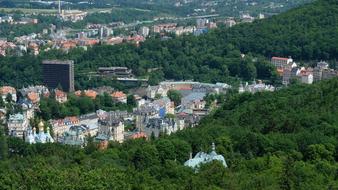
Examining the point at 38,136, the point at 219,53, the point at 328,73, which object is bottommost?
the point at 38,136

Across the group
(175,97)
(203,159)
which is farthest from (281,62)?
(203,159)

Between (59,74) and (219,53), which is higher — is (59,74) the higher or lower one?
the lower one

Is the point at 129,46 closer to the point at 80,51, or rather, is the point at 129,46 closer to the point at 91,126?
the point at 80,51

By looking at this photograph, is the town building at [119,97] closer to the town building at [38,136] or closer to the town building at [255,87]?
the town building at [255,87]

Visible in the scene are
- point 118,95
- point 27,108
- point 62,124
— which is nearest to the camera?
point 62,124

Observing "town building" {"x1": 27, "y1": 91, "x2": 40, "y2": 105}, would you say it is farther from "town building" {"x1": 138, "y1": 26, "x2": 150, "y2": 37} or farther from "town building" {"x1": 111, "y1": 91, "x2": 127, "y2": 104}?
"town building" {"x1": 138, "y1": 26, "x2": 150, "y2": 37}

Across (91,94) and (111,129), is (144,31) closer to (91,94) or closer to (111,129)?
(91,94)

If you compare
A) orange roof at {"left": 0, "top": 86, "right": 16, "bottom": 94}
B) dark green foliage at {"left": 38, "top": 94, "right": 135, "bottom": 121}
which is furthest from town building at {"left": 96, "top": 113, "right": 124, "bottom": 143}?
orange roof at {"left": 0, "top": 86, "right": 16, "bottom": 94}
